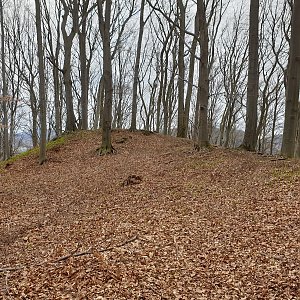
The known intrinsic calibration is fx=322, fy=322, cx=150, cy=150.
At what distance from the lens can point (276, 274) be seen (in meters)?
4.03

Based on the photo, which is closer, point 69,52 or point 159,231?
point 159,231

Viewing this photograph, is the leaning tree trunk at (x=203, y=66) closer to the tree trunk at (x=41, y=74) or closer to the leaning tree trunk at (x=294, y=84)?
the leaning tree trunk at (x=294, y=84)

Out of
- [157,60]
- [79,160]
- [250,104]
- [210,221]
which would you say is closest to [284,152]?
[250,104]

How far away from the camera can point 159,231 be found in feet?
18.5

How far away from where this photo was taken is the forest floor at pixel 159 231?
3977mm

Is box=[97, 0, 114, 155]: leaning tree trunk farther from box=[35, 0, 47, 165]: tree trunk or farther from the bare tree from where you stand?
the bare tree

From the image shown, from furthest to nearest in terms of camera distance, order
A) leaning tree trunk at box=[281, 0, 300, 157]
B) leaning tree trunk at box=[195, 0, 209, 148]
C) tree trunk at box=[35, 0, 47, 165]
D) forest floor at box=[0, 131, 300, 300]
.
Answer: tree trunk at box=[35, 0, 47, 165] < leaning tree trunk at box=[195, 0, 209, 148] < leaning tree trunk at box=[281, 0, 300, 157] < forest floor at box=[0, 131, 300, 300]

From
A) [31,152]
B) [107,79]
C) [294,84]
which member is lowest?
[31,152]

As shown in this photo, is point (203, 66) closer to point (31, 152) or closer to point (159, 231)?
point (159, 231)

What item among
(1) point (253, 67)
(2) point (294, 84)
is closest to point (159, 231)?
(2) point (294, 84)

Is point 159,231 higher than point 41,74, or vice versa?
point 41,74

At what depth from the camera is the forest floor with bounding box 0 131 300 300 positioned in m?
3.98

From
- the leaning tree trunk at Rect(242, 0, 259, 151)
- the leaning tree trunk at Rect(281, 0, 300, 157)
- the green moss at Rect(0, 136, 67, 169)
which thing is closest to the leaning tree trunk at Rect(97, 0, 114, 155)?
the green moss at Rect(0, 136, 67, 169)

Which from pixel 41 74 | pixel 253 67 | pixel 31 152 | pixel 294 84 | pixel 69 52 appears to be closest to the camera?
pixel 294 84
